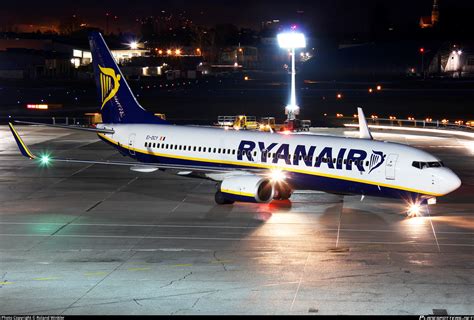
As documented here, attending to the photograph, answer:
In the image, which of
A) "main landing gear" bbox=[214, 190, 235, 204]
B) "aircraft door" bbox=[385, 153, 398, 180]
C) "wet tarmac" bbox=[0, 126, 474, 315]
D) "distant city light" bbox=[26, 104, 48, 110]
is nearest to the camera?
"wet tarmac" bbox=[0, 126, 474, 315]

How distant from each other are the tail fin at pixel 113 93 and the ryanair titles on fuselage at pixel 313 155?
906 cm

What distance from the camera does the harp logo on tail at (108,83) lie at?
56.1 m

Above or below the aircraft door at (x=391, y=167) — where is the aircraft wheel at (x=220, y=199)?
below

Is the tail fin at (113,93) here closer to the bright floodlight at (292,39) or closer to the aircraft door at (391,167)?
the aircraft door at (391,167)

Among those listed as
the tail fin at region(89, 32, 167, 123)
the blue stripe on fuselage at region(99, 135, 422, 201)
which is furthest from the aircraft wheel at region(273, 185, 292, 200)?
the tail fin at region(89, 32, 167, 123)

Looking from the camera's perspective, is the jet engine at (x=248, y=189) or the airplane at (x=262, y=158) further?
the jet engine at (x=248, y=189)

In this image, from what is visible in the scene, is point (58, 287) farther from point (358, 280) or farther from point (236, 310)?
point (358, 280)

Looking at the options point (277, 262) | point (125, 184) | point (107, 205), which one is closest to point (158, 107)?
point (125, 184)

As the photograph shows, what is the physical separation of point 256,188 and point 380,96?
377 ft

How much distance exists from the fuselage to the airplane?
51mm

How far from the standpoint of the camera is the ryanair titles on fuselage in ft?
147

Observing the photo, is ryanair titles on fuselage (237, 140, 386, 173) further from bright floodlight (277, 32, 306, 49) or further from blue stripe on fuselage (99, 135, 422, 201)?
bright floodlight (277, 32, 306, 49)

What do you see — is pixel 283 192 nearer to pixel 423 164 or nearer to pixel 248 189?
pixel 248 189

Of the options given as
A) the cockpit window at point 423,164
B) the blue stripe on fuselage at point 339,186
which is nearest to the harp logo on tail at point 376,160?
the blue stripe on fuselage at point 339,186
